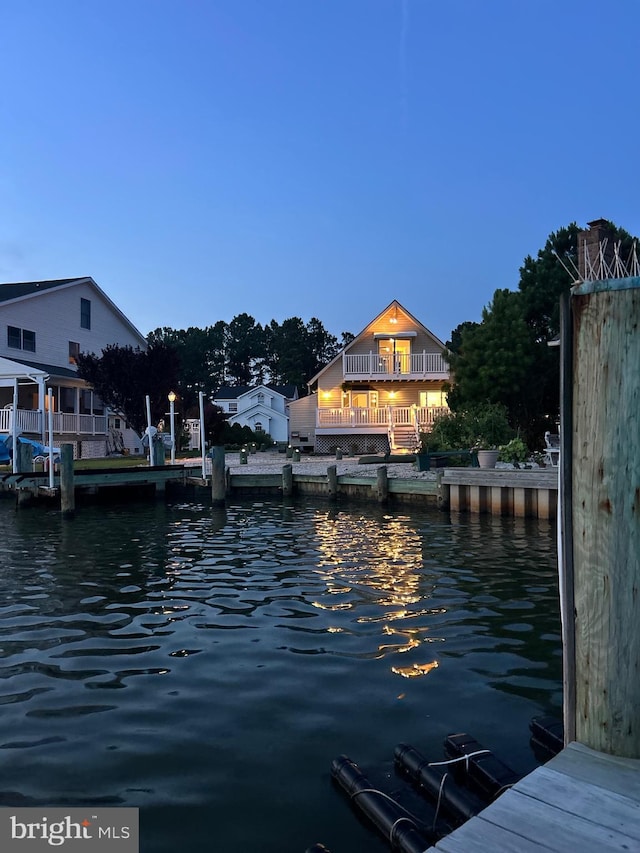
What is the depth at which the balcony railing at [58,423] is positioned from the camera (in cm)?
2745

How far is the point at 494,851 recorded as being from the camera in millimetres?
2469

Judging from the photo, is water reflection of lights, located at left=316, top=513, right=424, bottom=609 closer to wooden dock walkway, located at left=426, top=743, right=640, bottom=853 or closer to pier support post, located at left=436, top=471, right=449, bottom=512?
pier support post, located at left=436, top=471, right=449, bottom=512

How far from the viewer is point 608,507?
309cm

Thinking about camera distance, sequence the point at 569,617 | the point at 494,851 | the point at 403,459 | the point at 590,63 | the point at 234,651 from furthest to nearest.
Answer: the point at 590,63 < the point at 403,459 < the point at 234,651 < the point at 569,617 < the point at 494,851

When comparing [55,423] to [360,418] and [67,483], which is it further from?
[360,418]

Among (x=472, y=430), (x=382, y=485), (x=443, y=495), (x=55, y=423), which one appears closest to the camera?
(x=443, y=495)

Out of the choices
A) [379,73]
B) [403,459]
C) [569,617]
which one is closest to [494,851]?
[569,617]

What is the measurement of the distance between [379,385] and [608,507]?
1544 inches

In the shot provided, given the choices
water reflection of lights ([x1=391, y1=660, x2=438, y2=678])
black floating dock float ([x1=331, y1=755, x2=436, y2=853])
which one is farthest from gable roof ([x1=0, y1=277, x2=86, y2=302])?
black floating dock float ([x1=331, y1=755, x2=436, y2=853])

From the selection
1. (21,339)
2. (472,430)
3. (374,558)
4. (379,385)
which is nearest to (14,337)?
(21,339)

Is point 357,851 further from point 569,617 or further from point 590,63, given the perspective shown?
point 590,63

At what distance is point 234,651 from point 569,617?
4.54m

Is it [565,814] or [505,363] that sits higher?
[505,363]

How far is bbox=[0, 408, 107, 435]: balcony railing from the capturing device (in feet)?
90.1
